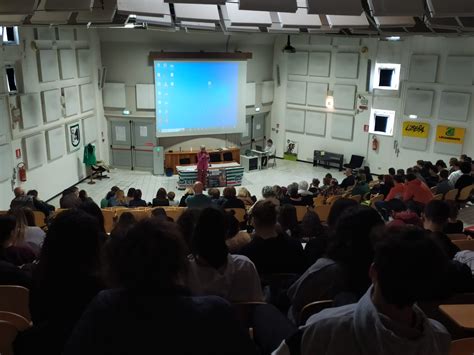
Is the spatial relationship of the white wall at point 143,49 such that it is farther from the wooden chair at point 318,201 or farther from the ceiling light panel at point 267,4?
the ceiling light panel at point 267,4

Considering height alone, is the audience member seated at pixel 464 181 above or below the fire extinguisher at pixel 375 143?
above

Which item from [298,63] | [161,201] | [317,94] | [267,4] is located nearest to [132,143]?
[161,201]

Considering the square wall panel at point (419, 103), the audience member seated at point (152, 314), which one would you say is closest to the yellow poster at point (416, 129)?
the square wall panel at point (419, 103)

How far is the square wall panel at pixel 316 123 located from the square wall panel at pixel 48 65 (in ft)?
29.6

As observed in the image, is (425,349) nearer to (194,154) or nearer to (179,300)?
(179,300)

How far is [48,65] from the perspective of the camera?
11555 millimetres

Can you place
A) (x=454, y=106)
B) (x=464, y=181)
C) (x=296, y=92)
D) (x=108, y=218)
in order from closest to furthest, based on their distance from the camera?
(x=108, y=218), (x=464, y=181), (x=454, y=106), (x=296, y=92)

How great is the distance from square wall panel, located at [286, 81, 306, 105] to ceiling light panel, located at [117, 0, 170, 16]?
9190mm

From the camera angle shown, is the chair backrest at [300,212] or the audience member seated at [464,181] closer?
the chair backrest at [300,212]

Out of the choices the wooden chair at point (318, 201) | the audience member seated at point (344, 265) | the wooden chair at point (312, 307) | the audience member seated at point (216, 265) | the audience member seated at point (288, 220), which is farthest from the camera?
the wooden chair at point (318, 201)

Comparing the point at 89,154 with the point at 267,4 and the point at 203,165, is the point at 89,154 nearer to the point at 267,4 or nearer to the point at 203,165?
the point at 203,165

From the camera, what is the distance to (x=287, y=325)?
2.31 metres

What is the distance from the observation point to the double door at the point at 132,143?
1495 centimetres

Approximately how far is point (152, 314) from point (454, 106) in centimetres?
1406
